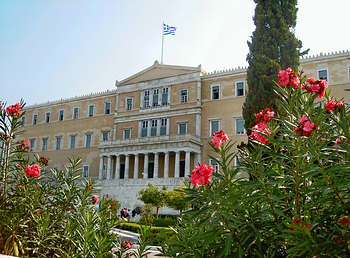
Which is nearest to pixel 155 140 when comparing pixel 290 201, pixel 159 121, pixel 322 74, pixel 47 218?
pixel 159 121

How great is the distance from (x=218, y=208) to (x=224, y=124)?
27250mm

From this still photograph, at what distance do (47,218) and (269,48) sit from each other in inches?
556

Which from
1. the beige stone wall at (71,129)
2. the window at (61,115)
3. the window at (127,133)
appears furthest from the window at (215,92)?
the window at (61,115)

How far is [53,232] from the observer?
4.79 meters

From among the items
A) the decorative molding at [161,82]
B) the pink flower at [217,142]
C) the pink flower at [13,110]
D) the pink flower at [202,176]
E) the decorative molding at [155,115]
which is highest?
the decorative molding at [161,82]

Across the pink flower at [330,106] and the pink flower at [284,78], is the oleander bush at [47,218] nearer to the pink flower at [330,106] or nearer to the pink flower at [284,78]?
the pink flower at [284,78]

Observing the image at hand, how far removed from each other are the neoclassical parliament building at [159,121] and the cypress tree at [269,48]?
455 inches

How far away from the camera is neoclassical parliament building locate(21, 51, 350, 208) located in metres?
28.6

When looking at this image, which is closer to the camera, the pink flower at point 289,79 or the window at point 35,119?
Answer: the pink flower at point 289,79

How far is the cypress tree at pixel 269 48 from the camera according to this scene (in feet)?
51.3

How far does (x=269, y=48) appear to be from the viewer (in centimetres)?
1600

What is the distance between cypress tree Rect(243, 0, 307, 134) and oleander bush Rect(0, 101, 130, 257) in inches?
451

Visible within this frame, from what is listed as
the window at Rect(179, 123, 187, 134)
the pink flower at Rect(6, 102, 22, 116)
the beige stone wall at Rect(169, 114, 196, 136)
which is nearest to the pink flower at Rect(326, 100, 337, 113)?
the pink flower at Rect(6, 102, 22, 116)

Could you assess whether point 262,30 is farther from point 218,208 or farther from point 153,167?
point 153,167
